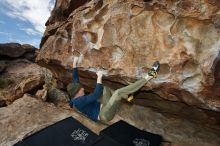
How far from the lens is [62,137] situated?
292 inches

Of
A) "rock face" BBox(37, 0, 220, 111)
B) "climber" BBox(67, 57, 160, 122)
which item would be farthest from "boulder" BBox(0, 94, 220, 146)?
"rock face" BBox(37, 0, 220, 111)

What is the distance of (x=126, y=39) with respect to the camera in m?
7.75

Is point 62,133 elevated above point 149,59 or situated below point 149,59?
below

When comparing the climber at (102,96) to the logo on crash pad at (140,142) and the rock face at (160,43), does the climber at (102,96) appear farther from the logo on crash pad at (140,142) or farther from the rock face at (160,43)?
the logo on crash pad at (140,142)

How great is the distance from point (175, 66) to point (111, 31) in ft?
7.47

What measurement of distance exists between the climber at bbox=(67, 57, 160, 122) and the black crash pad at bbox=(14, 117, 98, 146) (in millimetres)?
598

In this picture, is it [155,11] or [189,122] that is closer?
[155,11]

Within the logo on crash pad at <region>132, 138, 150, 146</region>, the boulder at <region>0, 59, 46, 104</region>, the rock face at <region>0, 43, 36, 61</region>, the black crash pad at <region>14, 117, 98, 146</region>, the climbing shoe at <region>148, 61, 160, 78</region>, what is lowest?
the logo on crash pad at <region>132, 138, 150, 146</region>

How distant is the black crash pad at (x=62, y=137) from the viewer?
7.19 metres

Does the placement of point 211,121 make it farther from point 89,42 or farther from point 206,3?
point 89,42

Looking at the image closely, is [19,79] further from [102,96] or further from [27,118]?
[102,96]

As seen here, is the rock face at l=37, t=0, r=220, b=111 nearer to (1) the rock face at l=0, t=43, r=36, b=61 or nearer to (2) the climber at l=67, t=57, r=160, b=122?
(2) the climber at l=67, t=57, r=160, b=122

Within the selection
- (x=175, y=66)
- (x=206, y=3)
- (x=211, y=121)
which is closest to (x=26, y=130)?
(x=175, y=66)

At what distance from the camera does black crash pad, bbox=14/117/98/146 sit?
7191mm
